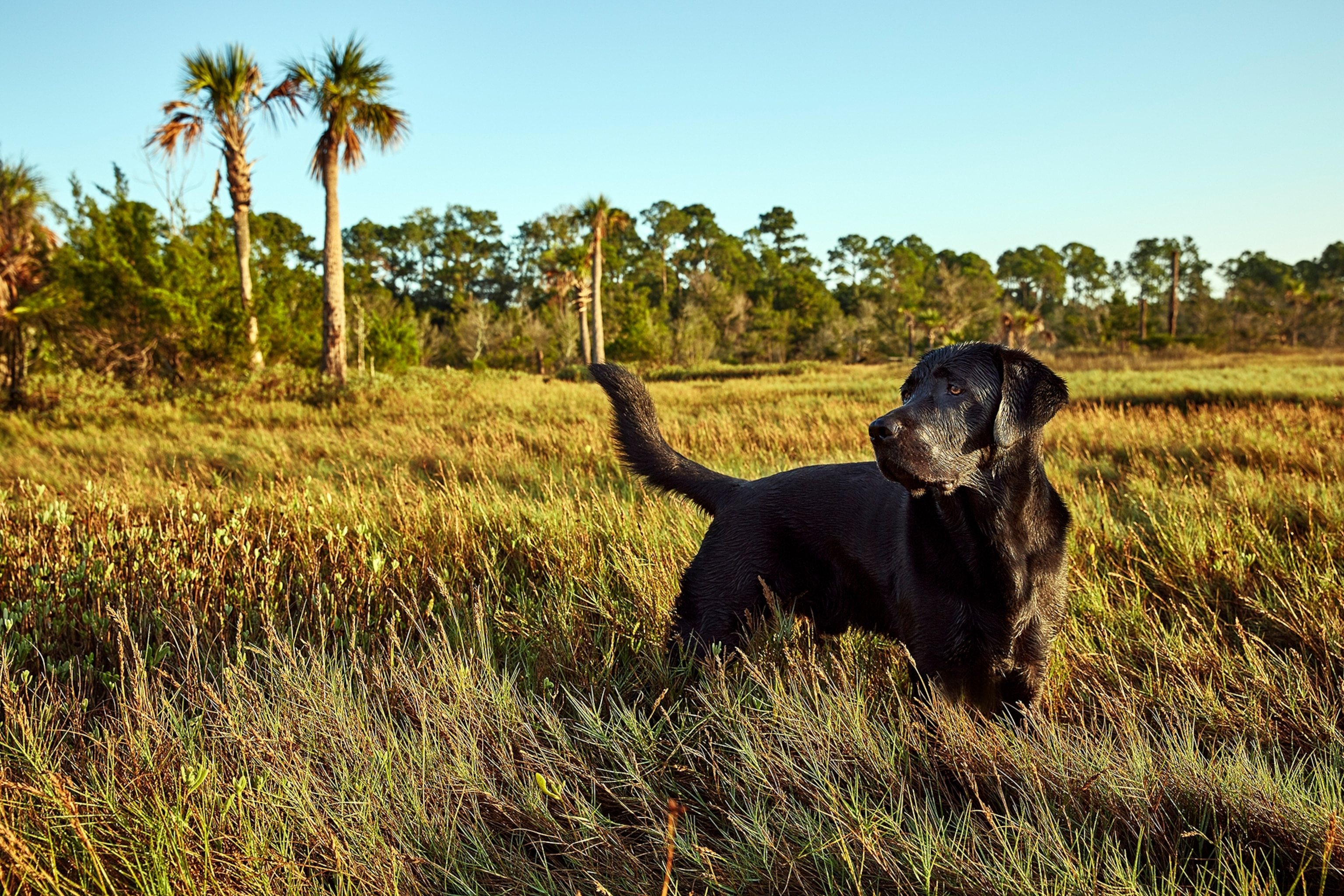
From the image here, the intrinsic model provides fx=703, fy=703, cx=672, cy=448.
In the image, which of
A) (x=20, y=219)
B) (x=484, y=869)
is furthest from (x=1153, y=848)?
(x=20, y=219)

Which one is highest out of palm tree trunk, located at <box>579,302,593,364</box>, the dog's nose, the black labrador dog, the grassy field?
palm tree trunk, located at <box>579,302,593,364</box>

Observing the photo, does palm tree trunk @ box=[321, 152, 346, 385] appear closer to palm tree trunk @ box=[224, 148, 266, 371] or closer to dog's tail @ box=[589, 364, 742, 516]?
palm tree trunk @ box=[224, 148, 266, 371]

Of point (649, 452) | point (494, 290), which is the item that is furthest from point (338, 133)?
point (494, 290)

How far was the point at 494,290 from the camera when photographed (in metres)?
73.3

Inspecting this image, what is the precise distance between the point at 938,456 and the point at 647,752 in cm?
114

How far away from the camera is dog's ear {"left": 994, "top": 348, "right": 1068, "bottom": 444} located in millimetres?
1861

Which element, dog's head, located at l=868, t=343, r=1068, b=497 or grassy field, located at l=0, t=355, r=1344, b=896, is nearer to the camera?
grassy field, located at l=0, t=355, r=1344, b=896

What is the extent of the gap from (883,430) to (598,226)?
36.6 metres

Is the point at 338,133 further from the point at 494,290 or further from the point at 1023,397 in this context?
the point at 494,290

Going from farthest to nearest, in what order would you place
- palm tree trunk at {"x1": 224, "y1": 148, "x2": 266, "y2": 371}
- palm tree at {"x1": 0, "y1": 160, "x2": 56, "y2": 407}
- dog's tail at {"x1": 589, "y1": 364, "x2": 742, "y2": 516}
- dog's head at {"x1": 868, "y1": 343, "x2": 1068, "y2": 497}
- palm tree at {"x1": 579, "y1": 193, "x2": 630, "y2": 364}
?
palm tree at {"x1": 579, "y1": 193, "x2": 630, "y2": 364}
palm tree trunk at {"x1": 224, "y1": 148, "x2": 266, "y2": 371}
palm tree at {"x1": 0, "y1": 160, "x2": 56, "y2": 407}
dog's tail at {"x1": 589, "y1": 364, "x2": 742, "y2": 516}
dog's head at {"x1": 868, "y1": 343, "x2": 1068, "y2": 497}

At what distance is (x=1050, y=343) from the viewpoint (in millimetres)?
53062

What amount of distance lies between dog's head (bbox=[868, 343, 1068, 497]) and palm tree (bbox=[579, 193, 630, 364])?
112 ft

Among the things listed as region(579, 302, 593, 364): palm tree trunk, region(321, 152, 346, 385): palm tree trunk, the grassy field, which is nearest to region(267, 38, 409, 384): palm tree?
region(321, 152, 346, 385): palm tree trunk

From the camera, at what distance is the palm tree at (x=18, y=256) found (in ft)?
49.1
